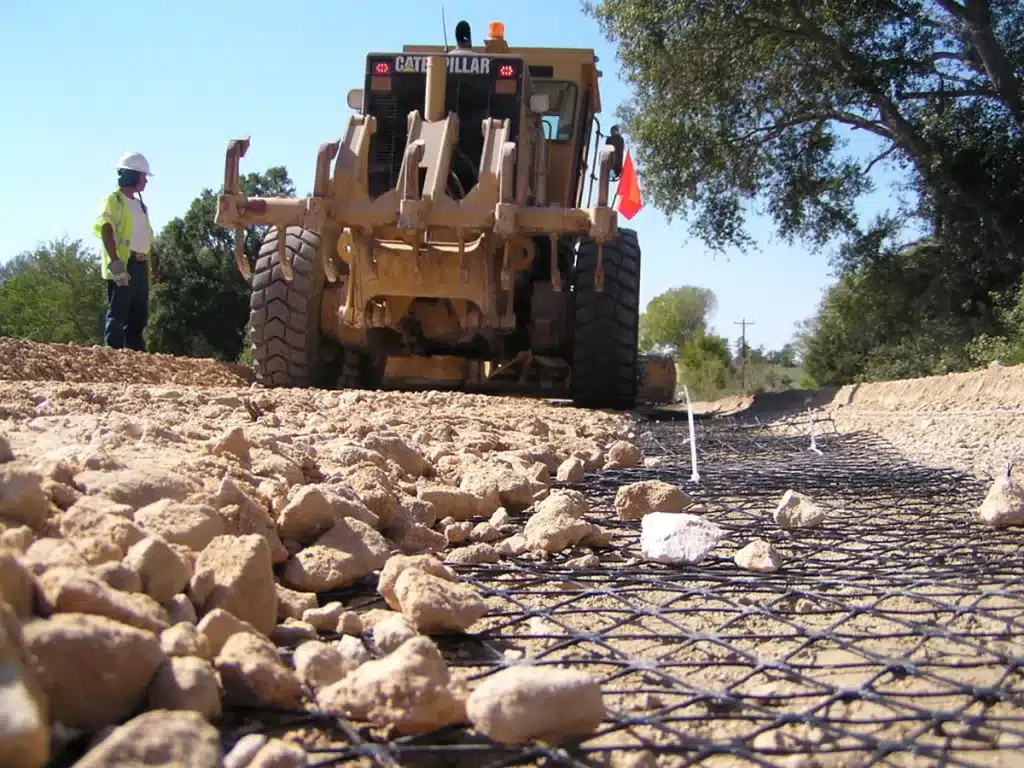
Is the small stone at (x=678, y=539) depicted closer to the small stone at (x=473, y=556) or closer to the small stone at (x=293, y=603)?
the small stone at (x=473, y=556)

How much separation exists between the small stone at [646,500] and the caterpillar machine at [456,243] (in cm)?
281

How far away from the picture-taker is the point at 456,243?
576 cm

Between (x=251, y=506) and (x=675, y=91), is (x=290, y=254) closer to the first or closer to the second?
(x=251, y=506)

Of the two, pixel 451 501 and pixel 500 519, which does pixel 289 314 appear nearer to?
pixel 451 501

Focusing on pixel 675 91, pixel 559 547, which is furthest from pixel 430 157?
pixel 675 91

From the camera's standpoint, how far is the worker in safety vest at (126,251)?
280 inches

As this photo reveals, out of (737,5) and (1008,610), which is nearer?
(1008,610)

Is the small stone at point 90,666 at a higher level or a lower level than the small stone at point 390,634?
higher

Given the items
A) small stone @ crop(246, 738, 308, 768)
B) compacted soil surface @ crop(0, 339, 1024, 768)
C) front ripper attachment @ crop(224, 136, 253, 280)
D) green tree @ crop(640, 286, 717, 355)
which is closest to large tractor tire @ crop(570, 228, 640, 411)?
front ripper attachment @ crop(224, 136, 253, 280)

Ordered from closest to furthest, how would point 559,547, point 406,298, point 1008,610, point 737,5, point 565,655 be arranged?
point 565,655
point 1008,610
point 559,547
point 406,298
point 737,5

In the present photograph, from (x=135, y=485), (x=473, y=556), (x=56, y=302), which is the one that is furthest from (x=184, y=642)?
(x=56, y=302)

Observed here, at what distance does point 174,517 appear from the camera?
5.35 ft

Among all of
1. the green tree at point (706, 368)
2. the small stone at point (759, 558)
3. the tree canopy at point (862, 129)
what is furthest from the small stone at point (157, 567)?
the green tree at point (706, 368)

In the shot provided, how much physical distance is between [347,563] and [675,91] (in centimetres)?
1345
